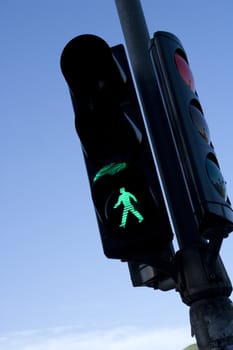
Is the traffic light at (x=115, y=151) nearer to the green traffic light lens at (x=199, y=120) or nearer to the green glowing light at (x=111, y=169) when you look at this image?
the green glowing light at (x=111, y=169)

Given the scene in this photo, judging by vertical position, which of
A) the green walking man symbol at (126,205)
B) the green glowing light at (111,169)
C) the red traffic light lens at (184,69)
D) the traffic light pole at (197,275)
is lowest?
the traffic light pole at (197,275)

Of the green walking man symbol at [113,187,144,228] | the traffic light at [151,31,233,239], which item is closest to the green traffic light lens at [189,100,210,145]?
the traffic light at [151,31,233,239]

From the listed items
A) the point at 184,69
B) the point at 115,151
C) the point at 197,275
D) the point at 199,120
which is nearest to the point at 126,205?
the point at 115,151

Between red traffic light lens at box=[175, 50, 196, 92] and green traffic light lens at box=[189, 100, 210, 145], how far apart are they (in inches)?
6.8

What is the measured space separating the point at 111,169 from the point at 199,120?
0.59 metres

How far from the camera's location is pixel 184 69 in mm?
3213

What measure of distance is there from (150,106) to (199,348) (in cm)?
160

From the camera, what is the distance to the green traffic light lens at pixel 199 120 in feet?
9.49

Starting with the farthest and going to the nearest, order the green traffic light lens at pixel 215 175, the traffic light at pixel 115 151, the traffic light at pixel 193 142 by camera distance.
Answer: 1. the traffic light at pixel 115 151
2. the green traffic light lens at pixel 215 175
3. the traffic light at pixel 193 142

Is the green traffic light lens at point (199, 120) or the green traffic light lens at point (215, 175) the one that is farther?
the green traffic light lens at point (199, 120)

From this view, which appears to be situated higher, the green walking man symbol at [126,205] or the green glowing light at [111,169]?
the green glowing light at [111,169]

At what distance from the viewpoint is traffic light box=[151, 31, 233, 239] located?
2.61 m

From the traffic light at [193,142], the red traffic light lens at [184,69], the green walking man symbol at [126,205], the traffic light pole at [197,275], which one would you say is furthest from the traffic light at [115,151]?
the red traffic light lens at [184,69]

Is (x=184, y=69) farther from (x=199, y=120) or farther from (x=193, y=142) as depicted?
(x=193, y=142)
